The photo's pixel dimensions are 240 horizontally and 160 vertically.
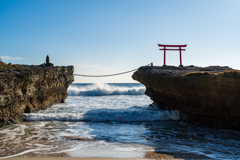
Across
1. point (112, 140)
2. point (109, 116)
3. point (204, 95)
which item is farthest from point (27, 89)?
point (204, 95)

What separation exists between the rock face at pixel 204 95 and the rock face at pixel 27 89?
6.20m

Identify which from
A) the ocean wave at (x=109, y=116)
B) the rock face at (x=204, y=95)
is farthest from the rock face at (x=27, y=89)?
the rock face at (x=204, y=95)

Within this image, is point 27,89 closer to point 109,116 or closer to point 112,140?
point 109,116

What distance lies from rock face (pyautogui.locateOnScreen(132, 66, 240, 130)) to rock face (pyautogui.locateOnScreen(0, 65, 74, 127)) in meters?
6.20

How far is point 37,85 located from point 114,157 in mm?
7714

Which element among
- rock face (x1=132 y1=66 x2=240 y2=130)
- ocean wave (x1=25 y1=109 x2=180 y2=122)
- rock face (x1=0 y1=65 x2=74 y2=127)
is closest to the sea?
ocean wave (x1=25 y1=109 x2=180 y2=122)

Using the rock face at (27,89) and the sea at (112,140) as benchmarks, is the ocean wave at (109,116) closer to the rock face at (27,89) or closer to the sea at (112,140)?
the sea at (112,140)

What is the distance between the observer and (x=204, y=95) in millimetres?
7465

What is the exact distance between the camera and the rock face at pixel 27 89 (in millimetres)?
7539

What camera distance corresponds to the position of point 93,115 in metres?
9.35

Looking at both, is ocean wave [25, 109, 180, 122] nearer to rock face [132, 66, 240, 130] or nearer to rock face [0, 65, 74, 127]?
rock face [132, 66, 240, 130]

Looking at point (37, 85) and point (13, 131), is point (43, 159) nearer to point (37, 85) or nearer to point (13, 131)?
point (13, 131)

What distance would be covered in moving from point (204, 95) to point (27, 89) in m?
8.07

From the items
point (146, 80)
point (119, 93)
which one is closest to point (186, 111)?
point (146, 80)
